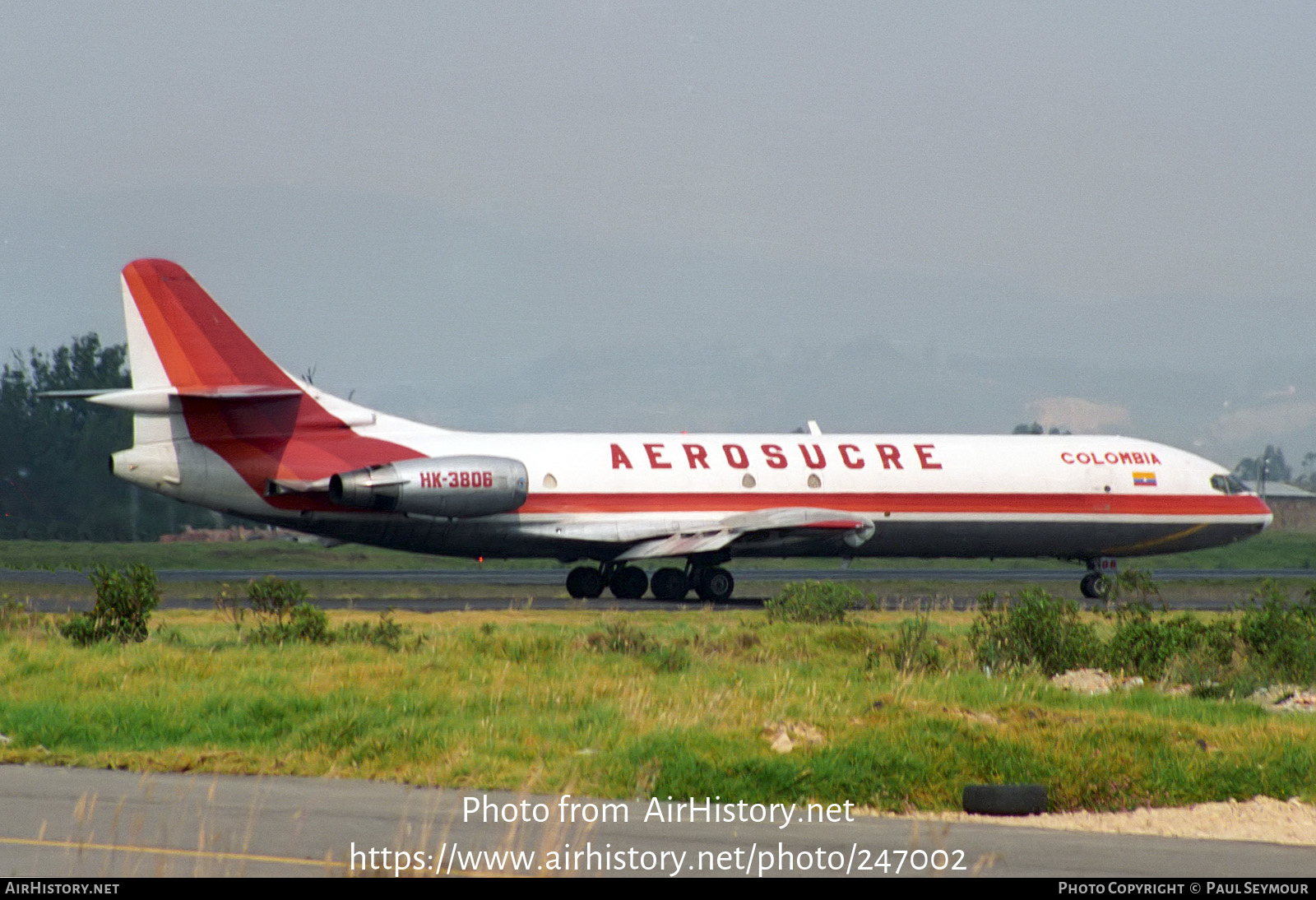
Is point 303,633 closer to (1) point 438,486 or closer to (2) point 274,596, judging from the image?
(2) point 274,596

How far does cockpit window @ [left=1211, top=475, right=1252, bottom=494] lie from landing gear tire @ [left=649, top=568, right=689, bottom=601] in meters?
15.0

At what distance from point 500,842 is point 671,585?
96.1 feet

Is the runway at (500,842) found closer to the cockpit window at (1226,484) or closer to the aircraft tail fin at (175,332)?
the aircraft tail fin at (175,332)

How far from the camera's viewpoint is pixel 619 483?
3769 cm

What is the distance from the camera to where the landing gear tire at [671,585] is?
128 ft

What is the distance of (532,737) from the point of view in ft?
46.6

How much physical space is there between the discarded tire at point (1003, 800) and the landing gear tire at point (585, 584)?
27.3m

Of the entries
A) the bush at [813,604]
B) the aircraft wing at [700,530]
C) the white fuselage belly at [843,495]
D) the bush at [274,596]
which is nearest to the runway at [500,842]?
the bush at [274,596]

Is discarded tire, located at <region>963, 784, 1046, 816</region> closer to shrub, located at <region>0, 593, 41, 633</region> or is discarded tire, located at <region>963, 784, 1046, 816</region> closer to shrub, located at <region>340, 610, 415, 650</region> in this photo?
shrub, located at <region>340, 610, 415, 650</region>

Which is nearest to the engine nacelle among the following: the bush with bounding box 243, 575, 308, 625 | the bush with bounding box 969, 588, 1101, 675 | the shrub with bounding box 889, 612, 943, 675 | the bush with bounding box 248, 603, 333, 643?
the bush with bounding box 243, 575, 308, 625

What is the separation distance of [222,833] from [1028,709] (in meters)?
8.34

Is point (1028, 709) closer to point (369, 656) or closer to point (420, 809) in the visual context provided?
point (420, 809)

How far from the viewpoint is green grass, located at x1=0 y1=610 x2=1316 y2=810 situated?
12.8 meters

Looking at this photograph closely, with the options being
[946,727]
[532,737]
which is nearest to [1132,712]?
[946,727]
